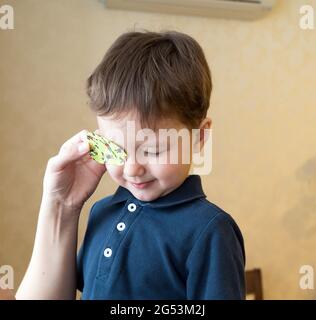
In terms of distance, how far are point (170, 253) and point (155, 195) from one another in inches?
3.6

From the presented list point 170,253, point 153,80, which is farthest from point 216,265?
point 153,80

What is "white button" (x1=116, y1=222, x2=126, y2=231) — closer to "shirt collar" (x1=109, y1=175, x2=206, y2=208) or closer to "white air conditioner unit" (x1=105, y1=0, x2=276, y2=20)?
"shirt collar" (x1=109, y1=175, x2=206, y2=208)

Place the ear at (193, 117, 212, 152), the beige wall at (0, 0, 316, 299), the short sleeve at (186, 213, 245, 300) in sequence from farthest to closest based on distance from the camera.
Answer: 1. the beige wall at (0, 0, 316, 299)
2. the ear at (193, 117, 212, 152)
3. the short sleeve at (186, 213, 245, 300)

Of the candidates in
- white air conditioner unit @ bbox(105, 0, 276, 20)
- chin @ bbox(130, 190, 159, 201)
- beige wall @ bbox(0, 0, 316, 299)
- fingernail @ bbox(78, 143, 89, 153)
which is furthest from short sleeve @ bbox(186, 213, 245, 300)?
white air conditioner unit @ bbox(105, 0, 276, 20)

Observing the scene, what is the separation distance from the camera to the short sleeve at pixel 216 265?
0.56m

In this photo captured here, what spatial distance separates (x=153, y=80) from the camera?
2.03 feet

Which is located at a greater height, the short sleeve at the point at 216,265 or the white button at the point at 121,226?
the white button at the point at 121,226

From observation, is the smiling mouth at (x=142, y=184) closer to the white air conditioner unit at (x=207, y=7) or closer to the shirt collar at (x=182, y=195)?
the shirt collar at (x=182, y=195)

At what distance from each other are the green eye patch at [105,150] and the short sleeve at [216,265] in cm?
16

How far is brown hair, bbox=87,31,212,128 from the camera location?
2.01 ft

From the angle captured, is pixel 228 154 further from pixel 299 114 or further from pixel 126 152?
pixel 126 152

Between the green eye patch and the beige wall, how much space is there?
717 mm

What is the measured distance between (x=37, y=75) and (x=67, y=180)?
27.0 inches

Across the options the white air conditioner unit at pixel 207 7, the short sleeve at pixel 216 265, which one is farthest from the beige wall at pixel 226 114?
the short sleeve at pixel 216 265
